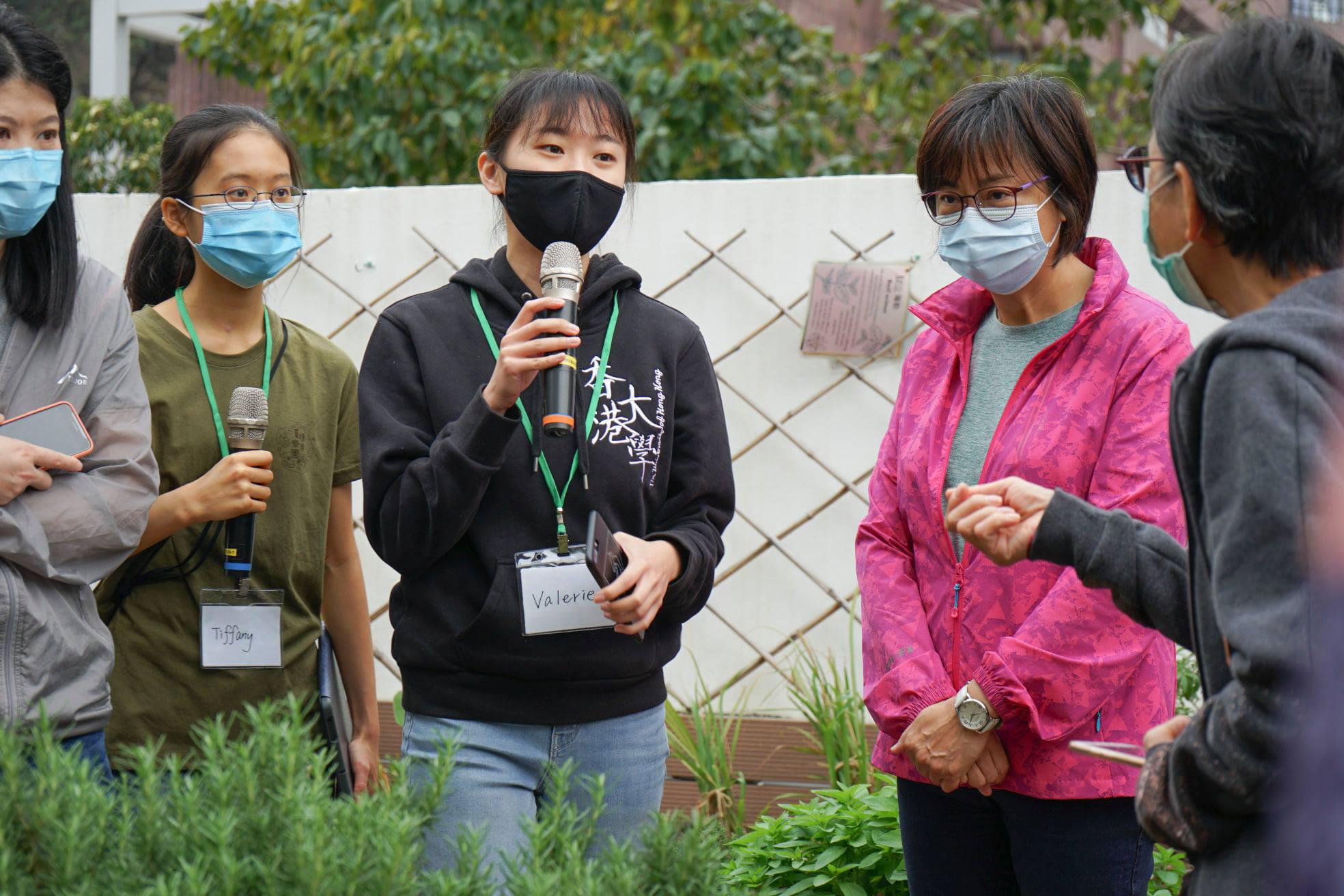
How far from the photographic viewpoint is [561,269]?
200 centimetres

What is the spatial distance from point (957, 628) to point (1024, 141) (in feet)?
2.48

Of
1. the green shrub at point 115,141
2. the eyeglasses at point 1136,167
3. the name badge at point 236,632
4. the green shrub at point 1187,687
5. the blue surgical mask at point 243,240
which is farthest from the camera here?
the green shrub at point 115,141

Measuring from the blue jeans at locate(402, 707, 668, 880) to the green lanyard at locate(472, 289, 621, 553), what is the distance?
0.29 meters

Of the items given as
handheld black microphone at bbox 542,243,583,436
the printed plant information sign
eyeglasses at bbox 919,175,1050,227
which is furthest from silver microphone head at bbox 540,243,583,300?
the printed plant information sign

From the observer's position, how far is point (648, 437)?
211 cm

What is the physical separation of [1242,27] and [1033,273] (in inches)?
30.3

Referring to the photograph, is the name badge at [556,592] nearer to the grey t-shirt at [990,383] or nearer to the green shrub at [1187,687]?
the grey t-shirt at [990,383]

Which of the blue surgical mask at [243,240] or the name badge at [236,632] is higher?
the blue surgical mask at [243,240]

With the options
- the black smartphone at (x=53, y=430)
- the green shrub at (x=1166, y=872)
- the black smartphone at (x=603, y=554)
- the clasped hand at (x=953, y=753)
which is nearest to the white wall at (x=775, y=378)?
the green shrub at (x=1166, y=872)

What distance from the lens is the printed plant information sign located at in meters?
4.02

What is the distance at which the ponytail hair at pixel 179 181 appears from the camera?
2594 millimetres

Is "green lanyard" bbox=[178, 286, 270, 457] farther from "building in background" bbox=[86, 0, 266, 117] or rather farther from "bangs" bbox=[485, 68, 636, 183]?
"building in background" bbox=[86, 0, 266, 117]

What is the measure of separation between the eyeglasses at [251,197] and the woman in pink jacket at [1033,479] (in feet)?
4.06

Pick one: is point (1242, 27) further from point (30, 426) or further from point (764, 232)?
point (764, 232)
